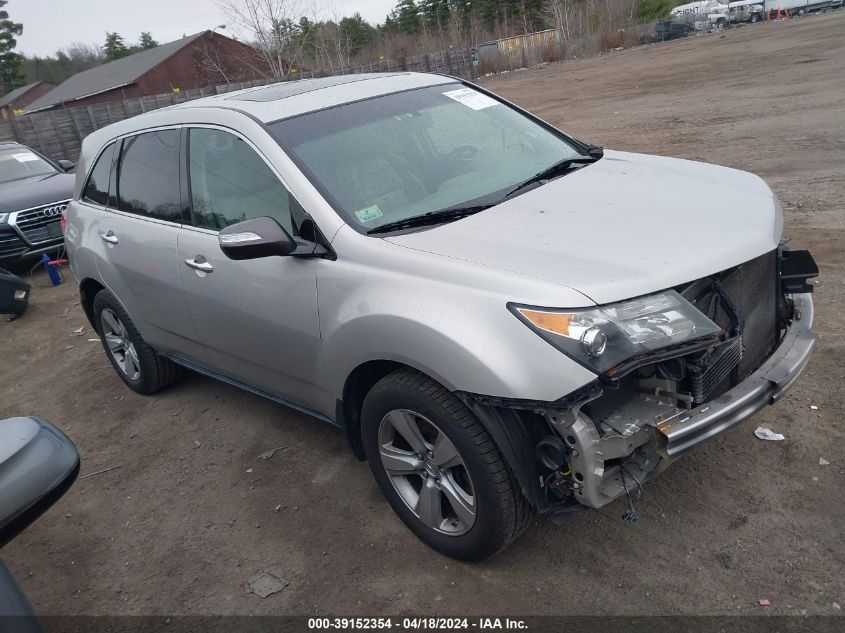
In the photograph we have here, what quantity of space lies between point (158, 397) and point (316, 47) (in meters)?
26.7

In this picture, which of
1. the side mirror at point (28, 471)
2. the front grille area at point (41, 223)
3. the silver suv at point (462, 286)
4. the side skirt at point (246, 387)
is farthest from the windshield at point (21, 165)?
the side mirror at point (28, 471)

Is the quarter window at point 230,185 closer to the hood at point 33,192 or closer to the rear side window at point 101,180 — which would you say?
the rear side window at point 101,180

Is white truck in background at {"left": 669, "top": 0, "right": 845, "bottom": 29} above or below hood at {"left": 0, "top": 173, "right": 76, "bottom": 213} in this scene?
below

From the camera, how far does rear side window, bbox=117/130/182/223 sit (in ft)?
13.1

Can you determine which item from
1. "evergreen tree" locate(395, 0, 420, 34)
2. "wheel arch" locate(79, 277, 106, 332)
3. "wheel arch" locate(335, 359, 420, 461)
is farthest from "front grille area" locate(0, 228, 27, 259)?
"evergreen tree" locate(395, 0, 420, 34)

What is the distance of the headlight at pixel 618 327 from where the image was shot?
2342 millimetres

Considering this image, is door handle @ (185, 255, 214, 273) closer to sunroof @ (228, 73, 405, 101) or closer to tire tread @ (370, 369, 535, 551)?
sunroof @ (228, 73, 405, 101)

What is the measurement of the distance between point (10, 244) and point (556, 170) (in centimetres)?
857

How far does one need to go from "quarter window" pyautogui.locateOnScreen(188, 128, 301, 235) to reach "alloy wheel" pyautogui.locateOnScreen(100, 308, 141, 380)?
160 centimetres

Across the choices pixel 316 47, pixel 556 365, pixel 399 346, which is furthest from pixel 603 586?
pixel 316 47

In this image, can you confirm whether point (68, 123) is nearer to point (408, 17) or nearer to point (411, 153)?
point (411, 153)

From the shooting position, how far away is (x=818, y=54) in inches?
810

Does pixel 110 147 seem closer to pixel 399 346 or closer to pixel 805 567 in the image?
pixel 399 346

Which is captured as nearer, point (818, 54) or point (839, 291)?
point (839, 291)
